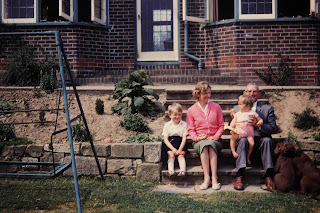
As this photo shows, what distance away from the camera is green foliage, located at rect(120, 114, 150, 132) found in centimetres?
572

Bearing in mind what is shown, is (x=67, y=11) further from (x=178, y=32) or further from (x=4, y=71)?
(x=178, y=32)

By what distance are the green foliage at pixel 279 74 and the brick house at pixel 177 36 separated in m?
0.14

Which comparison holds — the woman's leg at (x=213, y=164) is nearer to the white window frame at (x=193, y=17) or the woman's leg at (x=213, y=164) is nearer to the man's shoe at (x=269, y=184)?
the man's shoe at (x=269, y=184)

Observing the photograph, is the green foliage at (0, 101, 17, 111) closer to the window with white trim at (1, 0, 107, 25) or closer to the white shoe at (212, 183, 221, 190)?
the window with white trim at (1, 0, 107, 25)

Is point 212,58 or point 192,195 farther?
point 212,58

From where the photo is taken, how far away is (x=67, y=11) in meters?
8.87

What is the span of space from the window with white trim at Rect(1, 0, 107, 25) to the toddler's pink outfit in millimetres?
5191

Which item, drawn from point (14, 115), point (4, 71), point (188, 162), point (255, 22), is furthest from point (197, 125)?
point (4, 71)

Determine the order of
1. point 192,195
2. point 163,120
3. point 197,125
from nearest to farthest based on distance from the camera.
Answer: point 192,195, point 197,125, point 163,120

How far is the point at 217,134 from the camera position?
195 inches

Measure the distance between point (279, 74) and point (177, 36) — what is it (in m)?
2.86

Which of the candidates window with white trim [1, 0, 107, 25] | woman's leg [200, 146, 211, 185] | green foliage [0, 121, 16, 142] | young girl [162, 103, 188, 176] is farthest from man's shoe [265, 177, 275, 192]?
window with white trim [1, 0, 107, 25]

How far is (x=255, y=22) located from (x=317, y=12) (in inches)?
58.9

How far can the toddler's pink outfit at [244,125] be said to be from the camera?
4.86 meters
